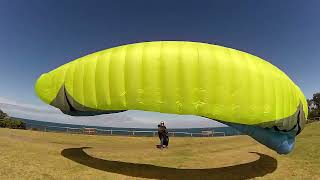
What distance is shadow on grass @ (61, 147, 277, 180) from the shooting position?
15.2m

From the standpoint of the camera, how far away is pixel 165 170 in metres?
16.1

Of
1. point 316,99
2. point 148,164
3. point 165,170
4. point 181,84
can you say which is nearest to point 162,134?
point 148,164

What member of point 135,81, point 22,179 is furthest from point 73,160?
point 135,81

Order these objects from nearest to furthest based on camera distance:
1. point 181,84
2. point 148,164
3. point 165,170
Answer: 1. point 181,84
2. point 165,170
3. point 148,164

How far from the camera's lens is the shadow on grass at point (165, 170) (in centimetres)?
1522

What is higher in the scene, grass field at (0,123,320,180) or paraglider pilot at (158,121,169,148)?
paraglider pilot at (158,121,169,148)

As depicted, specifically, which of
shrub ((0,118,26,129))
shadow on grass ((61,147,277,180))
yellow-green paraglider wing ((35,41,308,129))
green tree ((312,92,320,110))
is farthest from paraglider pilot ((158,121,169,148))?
green tree ((312,92,320,110))

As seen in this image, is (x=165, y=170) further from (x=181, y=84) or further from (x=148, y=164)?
(x=181, y=84)

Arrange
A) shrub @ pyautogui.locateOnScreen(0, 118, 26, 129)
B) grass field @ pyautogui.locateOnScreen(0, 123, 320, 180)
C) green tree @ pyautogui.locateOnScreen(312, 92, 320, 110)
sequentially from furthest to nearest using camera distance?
green tree @ pyautogui.locateOnScreen(312, 92, 320, 110) → shrub @ pyautogui.locateOnScreen(0, 118, 26, 129) → grass field @ pyautogui.locateOnScreen(0, 123, 320, 180)

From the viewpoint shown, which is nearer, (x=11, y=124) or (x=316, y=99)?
(x=11, y=124)

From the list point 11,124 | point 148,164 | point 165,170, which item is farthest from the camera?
point 11,124

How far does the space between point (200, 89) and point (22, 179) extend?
8.76m

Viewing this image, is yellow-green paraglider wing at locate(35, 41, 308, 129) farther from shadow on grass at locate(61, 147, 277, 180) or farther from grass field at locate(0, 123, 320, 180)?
shadow on grass at locate(61, 147, 277, 180)

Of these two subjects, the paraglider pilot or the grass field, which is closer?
the grass field
